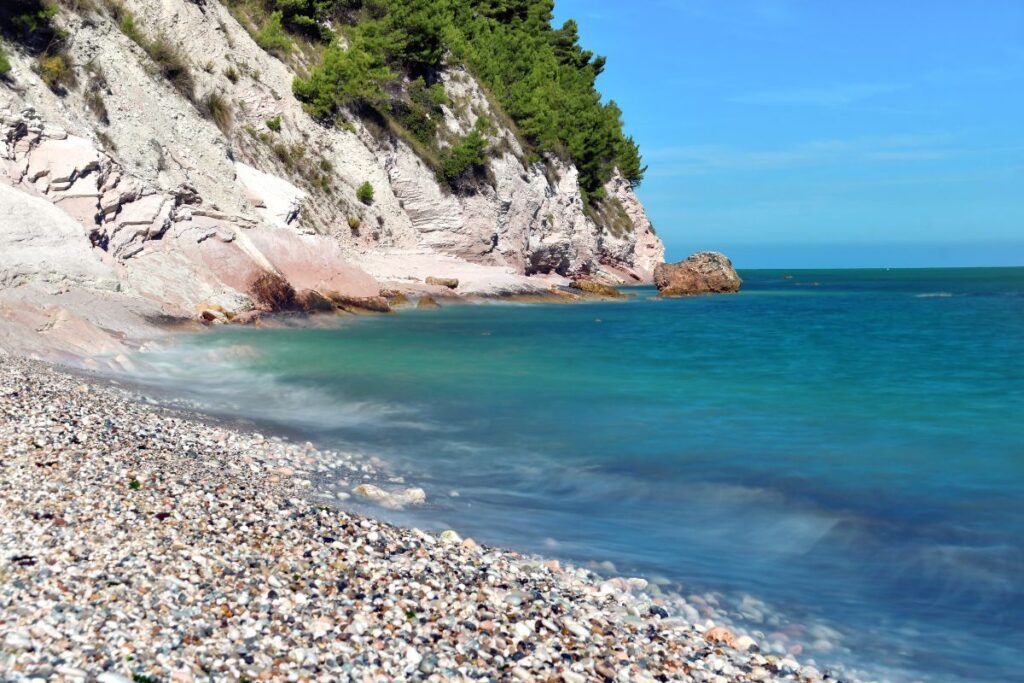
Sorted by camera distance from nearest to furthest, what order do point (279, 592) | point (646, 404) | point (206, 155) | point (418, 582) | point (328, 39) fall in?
point (279, 592) → point (418, 582) → point (646, 404) → point (206, 155) → point (328, 39)

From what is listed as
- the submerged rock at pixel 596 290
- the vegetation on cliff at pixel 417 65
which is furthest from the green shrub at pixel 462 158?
the submerged rock at pixel 596 290

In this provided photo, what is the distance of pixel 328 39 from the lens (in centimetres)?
4406

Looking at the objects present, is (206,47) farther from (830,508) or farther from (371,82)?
(830,508)

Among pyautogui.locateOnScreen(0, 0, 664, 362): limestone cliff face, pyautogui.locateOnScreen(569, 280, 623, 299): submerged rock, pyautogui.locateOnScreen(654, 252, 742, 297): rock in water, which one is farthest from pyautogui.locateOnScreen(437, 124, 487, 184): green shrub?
pyautogui.locateOnScreen(654, 252, 742, 297): rock in water

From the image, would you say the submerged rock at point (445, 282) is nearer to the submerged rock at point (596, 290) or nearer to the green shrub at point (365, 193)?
the green shrub at point (365, 193)

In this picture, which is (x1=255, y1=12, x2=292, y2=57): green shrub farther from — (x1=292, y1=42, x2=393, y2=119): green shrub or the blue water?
the blue water

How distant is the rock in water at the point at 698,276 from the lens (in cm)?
6053

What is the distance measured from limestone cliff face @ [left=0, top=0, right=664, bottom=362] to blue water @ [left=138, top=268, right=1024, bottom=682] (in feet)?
10.2

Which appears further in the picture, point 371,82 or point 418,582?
point 371,82

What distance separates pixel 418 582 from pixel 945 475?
29.6 ft

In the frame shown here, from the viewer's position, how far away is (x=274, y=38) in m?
39.3

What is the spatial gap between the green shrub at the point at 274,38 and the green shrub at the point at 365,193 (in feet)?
23.9

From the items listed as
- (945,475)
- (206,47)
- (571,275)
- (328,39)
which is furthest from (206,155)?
(571,275)

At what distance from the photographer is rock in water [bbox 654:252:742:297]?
60531 mm
